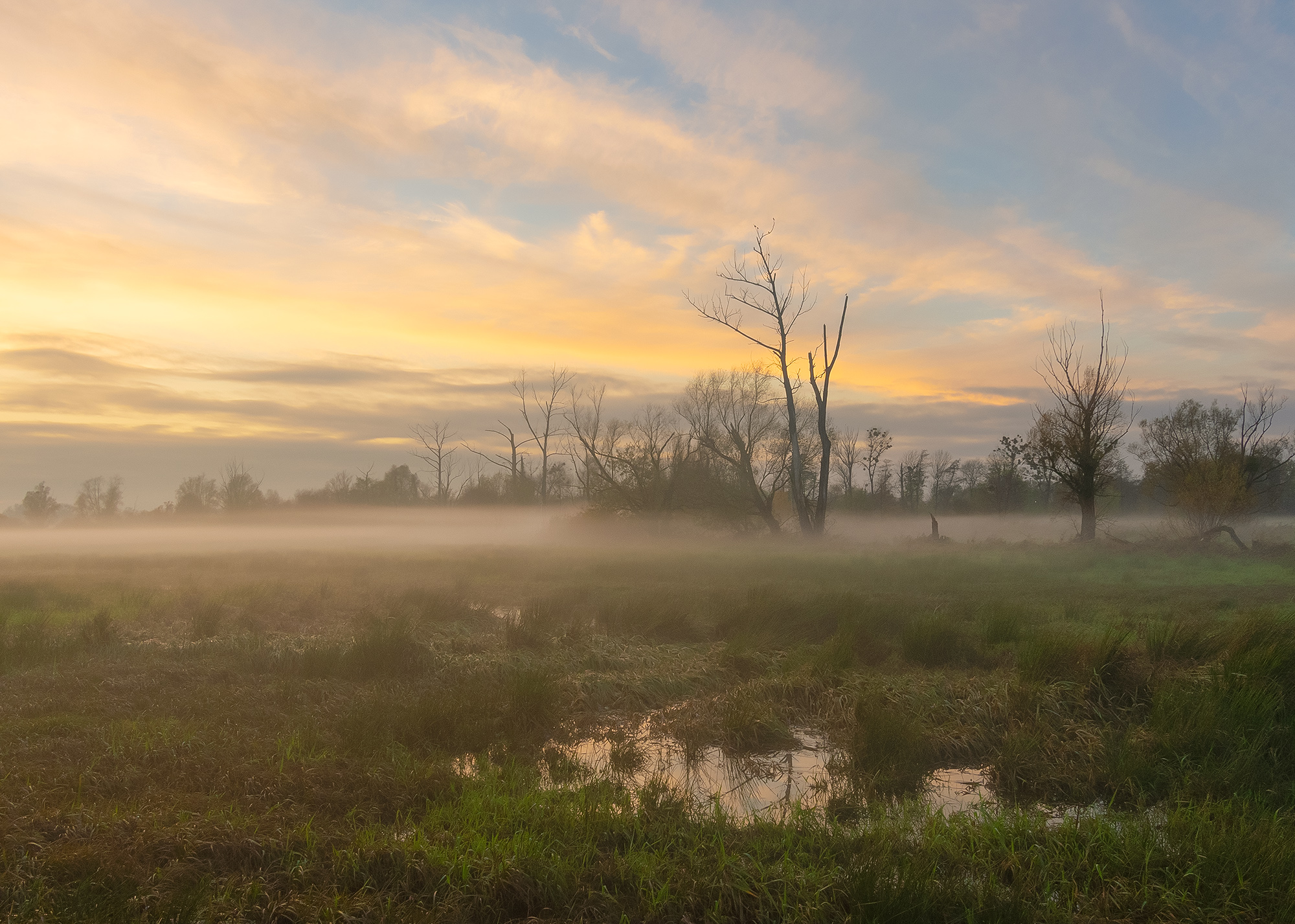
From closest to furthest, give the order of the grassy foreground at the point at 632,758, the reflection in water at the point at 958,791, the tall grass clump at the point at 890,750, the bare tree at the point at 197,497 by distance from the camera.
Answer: the grassy foreground at the point at 632,758 → the reflection in water at the point at 958,791 → the tall grass clump at the point at 890,750 → the bare tree at the point at 197,497

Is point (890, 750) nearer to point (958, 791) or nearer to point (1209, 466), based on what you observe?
point (958, 791)

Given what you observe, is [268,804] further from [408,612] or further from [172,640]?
[408,612]

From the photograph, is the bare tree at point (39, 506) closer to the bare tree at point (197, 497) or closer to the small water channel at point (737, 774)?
the bare tree at point (197, 497)

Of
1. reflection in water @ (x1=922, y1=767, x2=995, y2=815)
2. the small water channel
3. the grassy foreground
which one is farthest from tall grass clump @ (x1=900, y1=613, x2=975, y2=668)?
reflection in water @ (x1=922, y1=767, x2=995, y2=815)

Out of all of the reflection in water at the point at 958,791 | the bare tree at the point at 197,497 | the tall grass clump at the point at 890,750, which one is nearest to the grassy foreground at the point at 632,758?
the tall grass clump at the point at 890,750

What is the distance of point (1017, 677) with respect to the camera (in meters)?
8.52

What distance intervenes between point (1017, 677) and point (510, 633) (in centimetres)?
Answer: 724

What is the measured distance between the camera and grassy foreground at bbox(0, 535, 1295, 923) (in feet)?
14.5

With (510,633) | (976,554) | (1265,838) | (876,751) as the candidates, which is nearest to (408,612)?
(510,633)

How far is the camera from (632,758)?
24.1 ft

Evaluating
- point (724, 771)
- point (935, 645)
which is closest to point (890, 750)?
point (724, 771)

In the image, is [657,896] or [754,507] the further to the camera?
[754,507]

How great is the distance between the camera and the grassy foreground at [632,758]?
4.43 metres

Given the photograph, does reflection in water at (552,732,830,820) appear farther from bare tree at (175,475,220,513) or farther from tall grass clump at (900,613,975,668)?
bare tree at (175,475,220,513)
